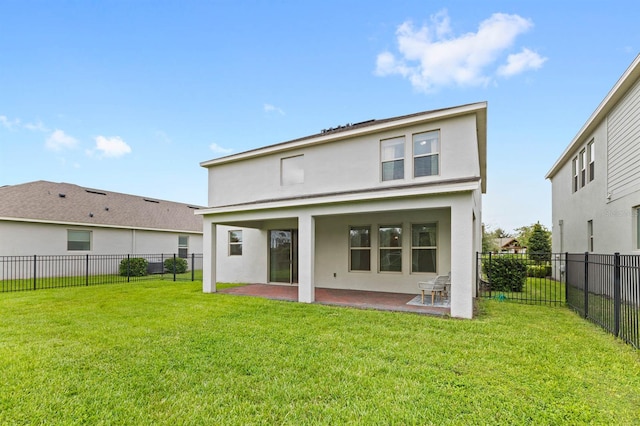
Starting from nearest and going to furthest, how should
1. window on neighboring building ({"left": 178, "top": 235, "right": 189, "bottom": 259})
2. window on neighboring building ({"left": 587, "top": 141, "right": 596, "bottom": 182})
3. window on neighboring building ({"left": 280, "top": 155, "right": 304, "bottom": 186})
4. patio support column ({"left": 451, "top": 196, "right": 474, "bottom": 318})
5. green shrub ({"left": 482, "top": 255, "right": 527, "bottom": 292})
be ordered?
patio support column ({"left": 451, "top": 196, "right": 474, "bottom": 318}) → window on neighboring building ({"left": 280, "top": 155, "right": 304, "bottom": 186}) → green shrub ({"left": 482, "top": 255, "right": 527, "bottom": 292}) → window on neighboring building ({"left": 587, "top": 141, "right": 596, "bottom": 182}) → window on neighboring building ({"left": 178, "top": 235, "right": 189, "bottom": 259})

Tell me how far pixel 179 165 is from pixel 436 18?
16.5 meters

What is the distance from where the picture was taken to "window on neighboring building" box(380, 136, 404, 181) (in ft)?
30.7

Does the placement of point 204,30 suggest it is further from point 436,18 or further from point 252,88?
point 436,18

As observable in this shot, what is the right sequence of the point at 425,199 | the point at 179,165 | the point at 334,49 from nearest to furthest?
1. the point at 425,199
2. the point at 334,49
3. the point at 179,165

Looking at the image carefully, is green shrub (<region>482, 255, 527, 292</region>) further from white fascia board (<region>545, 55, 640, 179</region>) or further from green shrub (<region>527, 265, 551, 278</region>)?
green shrub (<region>527, 265, 551, 278</region>)

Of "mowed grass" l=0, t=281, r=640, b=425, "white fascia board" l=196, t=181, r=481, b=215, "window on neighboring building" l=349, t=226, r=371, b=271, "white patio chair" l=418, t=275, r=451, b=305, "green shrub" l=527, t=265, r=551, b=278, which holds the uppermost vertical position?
"white fascia board" l=196, t=181, r=481, b=215

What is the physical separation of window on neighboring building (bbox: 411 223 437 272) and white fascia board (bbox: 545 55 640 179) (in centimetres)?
672

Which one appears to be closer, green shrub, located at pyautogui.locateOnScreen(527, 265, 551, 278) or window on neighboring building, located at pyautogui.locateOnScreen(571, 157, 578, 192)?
window on neighboring building, located at pyautogui.locateOnScreen(571, 157, 578, 192)

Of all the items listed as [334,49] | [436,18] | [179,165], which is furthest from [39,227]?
[436,18]

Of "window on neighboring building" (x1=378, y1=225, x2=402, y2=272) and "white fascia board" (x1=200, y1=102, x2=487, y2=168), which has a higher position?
"white fascia board" (x1=200, y1=102, x2=487, y2=168)

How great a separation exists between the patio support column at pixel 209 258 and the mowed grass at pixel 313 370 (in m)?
3.66

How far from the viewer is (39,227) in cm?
1587

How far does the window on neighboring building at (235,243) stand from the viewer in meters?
14.1

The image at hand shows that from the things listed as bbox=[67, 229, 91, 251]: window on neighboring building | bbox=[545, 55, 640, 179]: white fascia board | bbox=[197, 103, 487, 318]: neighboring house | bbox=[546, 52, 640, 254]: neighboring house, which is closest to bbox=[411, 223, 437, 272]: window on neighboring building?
bbox=[197, 103, 487, 318]: neighboring house
